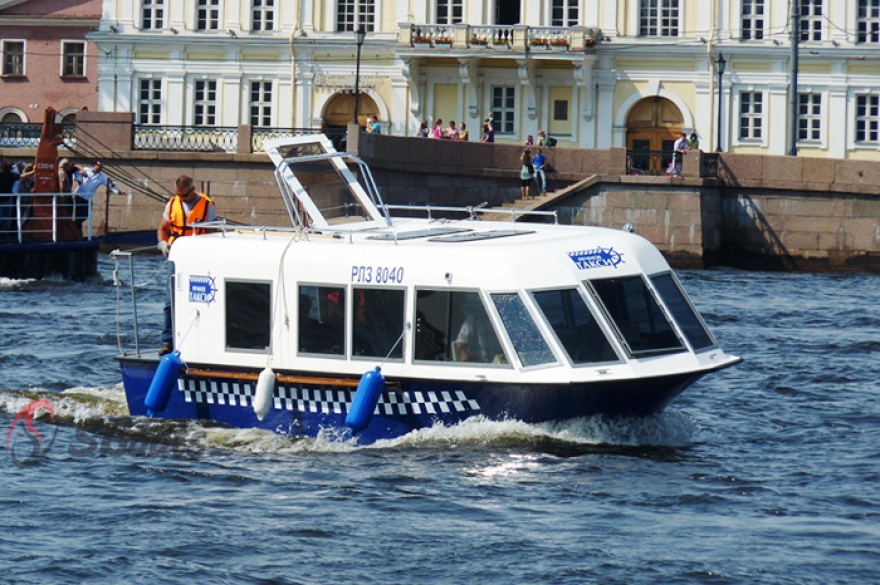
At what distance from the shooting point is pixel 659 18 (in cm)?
4962

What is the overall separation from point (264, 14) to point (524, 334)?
3964cm

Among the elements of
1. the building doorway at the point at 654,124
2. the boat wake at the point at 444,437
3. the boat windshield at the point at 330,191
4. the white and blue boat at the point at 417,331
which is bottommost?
the boat wake at the point at 444,437

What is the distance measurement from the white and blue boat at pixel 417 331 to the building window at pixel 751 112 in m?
35.7

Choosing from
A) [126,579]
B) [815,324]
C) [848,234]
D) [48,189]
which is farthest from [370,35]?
[126,579]

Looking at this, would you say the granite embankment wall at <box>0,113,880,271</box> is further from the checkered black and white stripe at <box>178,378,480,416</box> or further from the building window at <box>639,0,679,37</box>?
the checkered black and white stripe at <box>178,378,480,416</box>

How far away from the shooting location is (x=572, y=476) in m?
13.4

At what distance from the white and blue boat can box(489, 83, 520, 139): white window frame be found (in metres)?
35.8

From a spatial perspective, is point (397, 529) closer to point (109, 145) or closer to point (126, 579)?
point (126, 579)

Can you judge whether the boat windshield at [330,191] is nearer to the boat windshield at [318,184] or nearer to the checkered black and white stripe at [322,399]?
the boat windshield at [318,184]

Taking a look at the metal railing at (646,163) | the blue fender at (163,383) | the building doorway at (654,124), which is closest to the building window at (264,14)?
the building doorway at (654,124)

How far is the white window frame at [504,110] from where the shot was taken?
50719 mm

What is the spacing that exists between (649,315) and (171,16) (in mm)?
40406

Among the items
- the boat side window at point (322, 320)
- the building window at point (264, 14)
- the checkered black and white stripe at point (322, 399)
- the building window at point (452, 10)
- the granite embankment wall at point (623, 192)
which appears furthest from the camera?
the building window at point (264, 14)

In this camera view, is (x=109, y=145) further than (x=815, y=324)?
Yes
